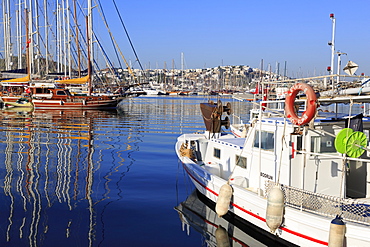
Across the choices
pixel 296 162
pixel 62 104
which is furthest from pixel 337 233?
pixel 62 104

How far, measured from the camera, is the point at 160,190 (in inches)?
593

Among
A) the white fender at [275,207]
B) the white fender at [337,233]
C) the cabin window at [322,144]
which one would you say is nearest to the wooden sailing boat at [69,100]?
the cabin window at [322,144]

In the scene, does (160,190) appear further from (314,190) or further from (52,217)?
(314,190)

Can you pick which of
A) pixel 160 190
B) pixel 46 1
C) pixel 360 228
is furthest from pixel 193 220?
pixel 46 1

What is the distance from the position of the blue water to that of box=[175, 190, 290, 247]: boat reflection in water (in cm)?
30

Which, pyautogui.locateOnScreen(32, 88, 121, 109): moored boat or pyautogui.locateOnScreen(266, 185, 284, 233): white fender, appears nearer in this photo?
pyautogui.locateOnScreen(266, 185, 284, 233): white fender

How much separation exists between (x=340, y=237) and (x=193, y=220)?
5.04 meters

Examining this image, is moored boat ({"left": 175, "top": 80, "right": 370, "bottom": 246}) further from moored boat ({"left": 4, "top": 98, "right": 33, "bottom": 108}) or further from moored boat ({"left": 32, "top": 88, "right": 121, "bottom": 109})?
moored boat ({"left": 4, "top": 98, "right": 33, "bottom": 108})

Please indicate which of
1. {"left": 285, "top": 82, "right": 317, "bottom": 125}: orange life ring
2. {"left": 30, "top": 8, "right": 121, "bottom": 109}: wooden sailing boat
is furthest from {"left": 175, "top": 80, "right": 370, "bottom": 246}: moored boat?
{"left": 30, "top": 8, "right": 121, "bottom": 109}: wooden sailing boat

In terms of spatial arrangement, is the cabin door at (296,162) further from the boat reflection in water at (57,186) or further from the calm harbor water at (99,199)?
the boat reflection in water at (57,186)

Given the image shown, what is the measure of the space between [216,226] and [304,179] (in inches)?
125

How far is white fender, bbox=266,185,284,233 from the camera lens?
31.3 ft

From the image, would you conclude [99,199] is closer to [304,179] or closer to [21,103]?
[304,179]

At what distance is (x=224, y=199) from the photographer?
37.3 feet
